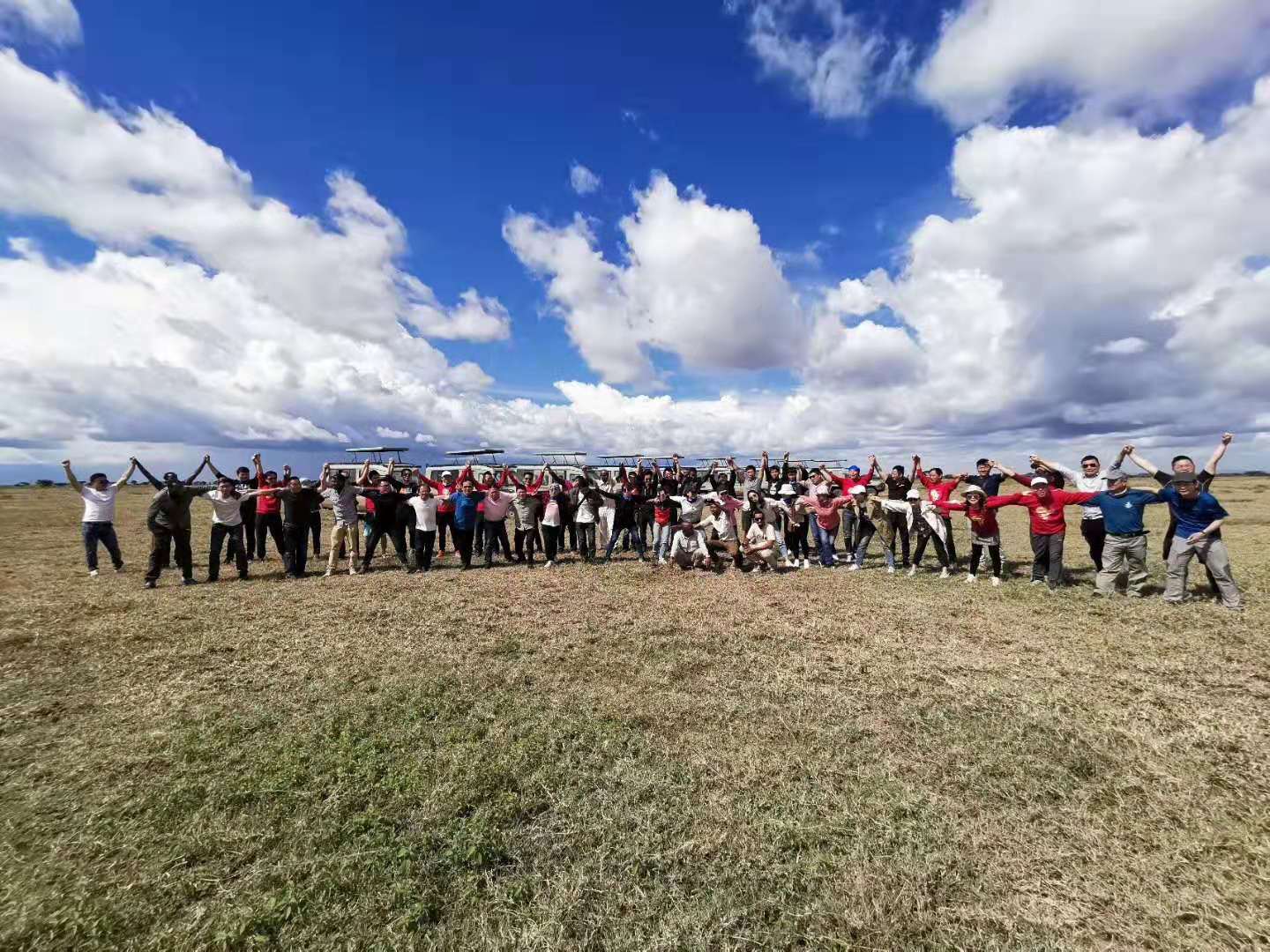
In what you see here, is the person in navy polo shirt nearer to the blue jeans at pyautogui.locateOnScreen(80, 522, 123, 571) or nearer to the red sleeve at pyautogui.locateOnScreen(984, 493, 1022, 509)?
the red sleeve at pyautogui.locateOnScreen(984, 493, 1022, 509)

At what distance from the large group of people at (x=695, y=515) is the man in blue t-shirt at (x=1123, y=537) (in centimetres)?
2

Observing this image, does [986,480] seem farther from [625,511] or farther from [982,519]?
[625,511]

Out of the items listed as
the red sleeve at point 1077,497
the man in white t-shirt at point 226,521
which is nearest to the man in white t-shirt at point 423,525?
the man in white t-shirt at point 226,521

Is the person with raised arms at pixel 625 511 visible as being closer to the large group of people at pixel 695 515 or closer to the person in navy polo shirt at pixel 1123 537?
the large group of people at pixel 695 515

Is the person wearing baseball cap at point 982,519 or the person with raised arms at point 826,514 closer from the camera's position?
the person wearing baseball cap at point 982,519

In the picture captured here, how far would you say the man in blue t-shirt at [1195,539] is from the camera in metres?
7.79

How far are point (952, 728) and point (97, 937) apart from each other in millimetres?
5889

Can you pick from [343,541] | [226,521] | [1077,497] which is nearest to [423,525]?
[343,541]

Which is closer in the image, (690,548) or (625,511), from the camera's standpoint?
(690,548)

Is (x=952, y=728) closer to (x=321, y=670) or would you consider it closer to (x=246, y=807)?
(x=246, y=807)

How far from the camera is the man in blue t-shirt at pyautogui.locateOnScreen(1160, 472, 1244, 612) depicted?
307 inches

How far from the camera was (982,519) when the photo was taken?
10.2 metres

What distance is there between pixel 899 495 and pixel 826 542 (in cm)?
182

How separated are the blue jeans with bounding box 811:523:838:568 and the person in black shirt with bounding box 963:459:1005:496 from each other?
9.31 feet
